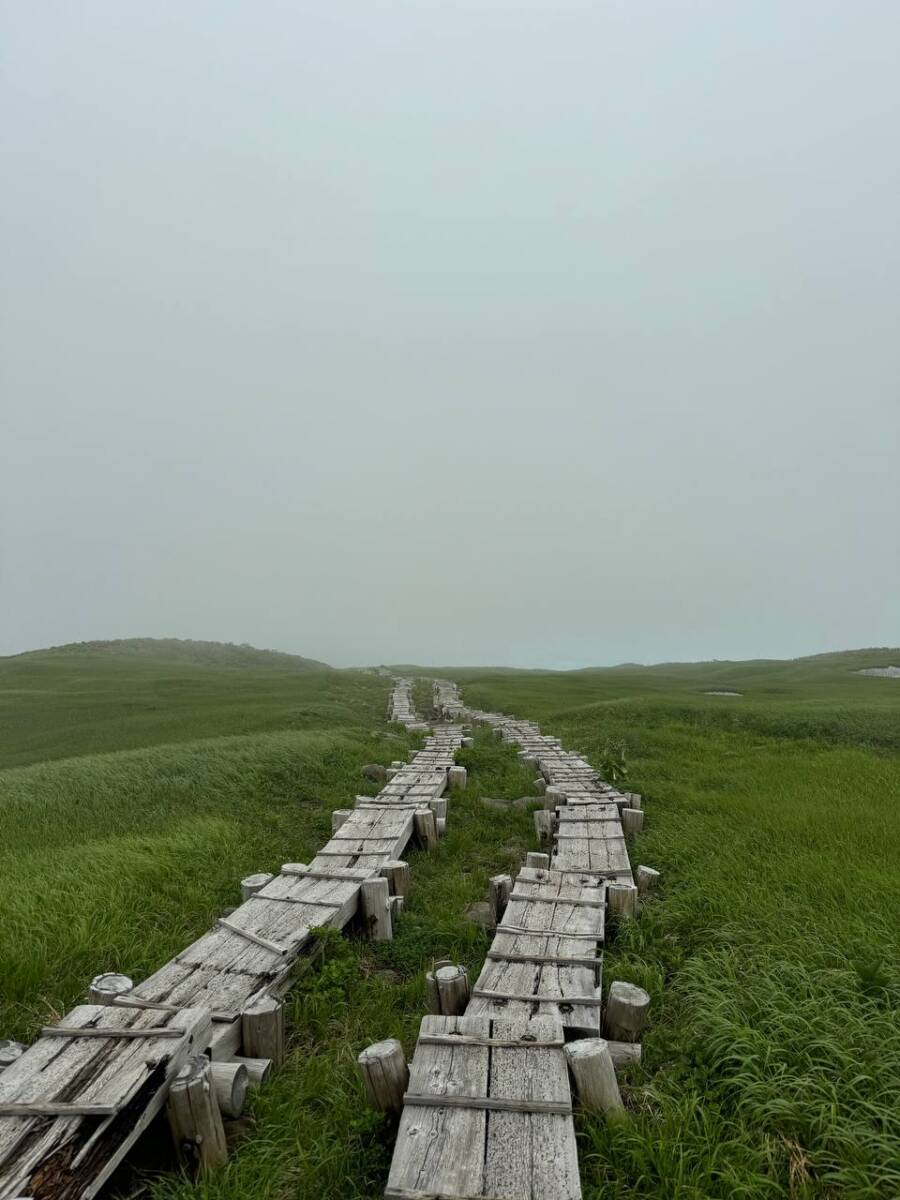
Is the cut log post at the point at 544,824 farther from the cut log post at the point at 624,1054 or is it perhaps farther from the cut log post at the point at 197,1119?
the cut log post at the point at 197,1119

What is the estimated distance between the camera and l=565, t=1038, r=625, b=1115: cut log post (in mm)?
3873

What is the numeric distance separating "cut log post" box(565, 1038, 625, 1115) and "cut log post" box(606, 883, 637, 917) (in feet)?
9.25

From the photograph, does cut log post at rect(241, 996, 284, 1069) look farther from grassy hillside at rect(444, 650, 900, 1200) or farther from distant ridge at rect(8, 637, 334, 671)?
distant ridge at rect(8, 637, 334, 671)

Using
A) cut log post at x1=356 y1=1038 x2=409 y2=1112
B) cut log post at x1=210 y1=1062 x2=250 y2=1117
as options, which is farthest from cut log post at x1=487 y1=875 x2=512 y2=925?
cut log post at x1=210 y1=1062 x2=250 y2=1117

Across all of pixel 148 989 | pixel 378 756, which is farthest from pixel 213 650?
pixel 148 989

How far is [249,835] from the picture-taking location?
31.9ft

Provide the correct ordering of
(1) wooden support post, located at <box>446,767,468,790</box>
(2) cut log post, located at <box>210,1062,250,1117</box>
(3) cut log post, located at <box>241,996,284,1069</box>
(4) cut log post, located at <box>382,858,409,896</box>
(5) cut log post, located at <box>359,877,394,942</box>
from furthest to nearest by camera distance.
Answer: (1) wooden support post, located at <box>446,767,468,790</box> → (4) cut log post, located at <box>382,858,409,896</box> → (5) cut log post, located at <box>359,877,394,942</box> → (3) cut log post, located at <box>241,996,284,1069</box> → (2) cut log post, located at <box>210,1062,250,1117</box>

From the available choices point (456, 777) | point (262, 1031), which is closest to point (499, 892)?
point (262, 1031)

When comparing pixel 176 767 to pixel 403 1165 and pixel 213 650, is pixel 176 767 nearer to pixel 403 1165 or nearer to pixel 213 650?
pixel 403 1165

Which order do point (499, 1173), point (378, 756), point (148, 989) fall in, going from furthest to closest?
point (378, 756) → point (148, 989) → point (499, 1173)

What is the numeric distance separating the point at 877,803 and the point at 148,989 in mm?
11031

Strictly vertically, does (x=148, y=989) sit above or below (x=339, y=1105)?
above

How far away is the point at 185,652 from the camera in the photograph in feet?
247

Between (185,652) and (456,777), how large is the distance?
70.8 m
